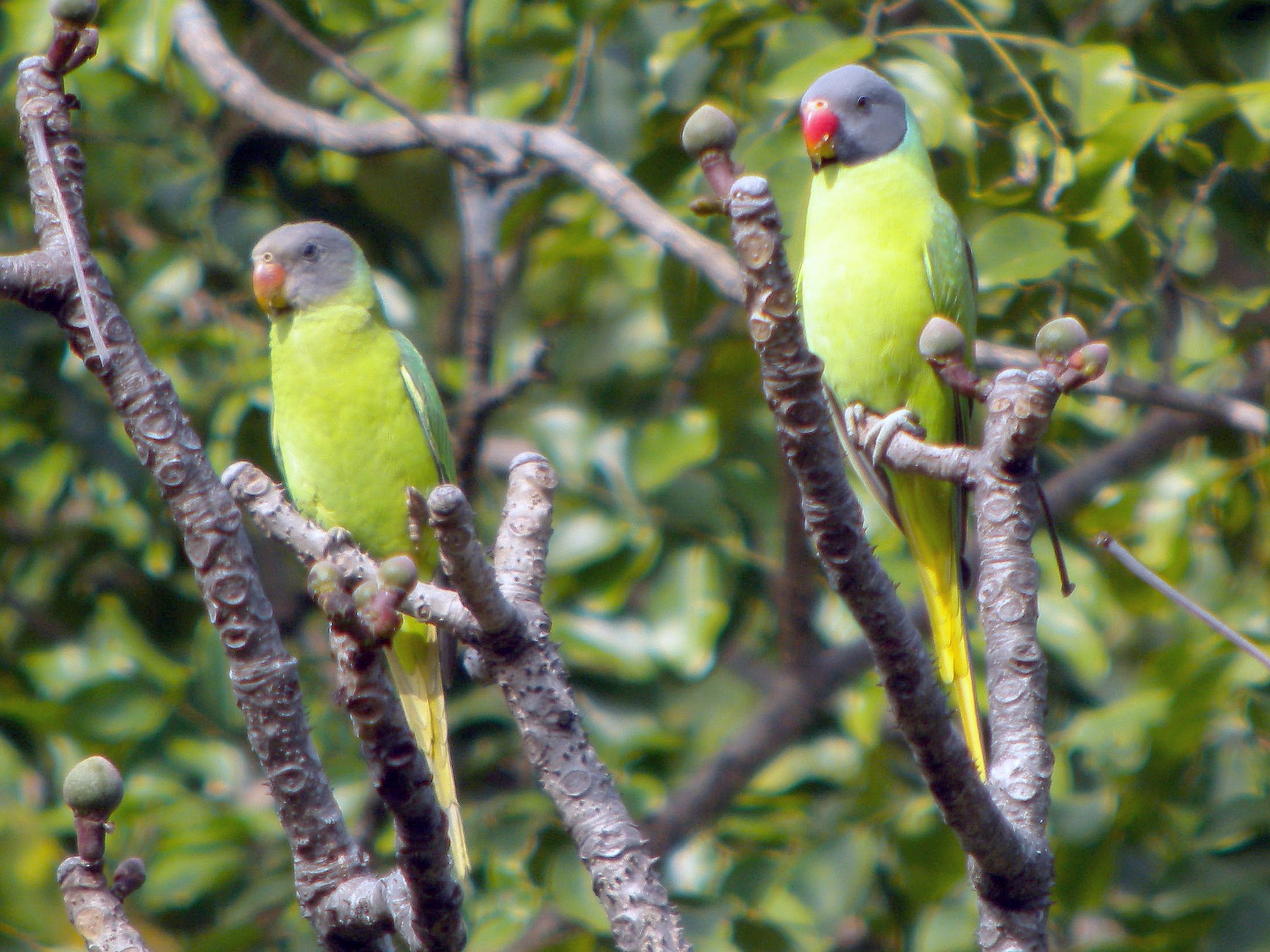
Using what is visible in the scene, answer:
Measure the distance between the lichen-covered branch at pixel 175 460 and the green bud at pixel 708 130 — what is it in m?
0.65

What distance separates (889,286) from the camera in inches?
97.9

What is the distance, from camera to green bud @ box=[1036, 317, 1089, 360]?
116 cm

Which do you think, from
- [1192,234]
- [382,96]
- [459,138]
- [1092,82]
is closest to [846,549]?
[1092,82]

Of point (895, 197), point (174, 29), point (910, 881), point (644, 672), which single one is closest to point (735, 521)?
point (644, 672)

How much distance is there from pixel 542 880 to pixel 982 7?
2.60 m

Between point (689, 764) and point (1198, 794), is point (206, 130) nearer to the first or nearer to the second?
point (689, 764)

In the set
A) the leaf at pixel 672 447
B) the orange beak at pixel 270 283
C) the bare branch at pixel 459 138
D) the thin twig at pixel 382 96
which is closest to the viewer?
the orange beak at pixel 270 283

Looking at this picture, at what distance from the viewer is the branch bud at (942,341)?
129 centimetres

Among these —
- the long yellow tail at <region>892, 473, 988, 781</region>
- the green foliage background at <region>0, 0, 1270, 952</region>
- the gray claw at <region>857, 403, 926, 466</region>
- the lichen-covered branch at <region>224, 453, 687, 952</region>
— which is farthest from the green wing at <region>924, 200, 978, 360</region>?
the lichen-covered branch at <region>224, 453, 687, 952</region>

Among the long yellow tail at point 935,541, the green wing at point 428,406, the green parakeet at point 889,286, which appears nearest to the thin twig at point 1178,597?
the green parakeet at point 889,286

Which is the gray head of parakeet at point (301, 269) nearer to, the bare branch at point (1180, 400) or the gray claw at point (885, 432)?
the gray claw at point (885, 432)

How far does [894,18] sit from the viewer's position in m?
3.68

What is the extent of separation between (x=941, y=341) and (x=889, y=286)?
1.24 metres

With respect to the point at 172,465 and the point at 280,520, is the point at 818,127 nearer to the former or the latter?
the point at 280,520
